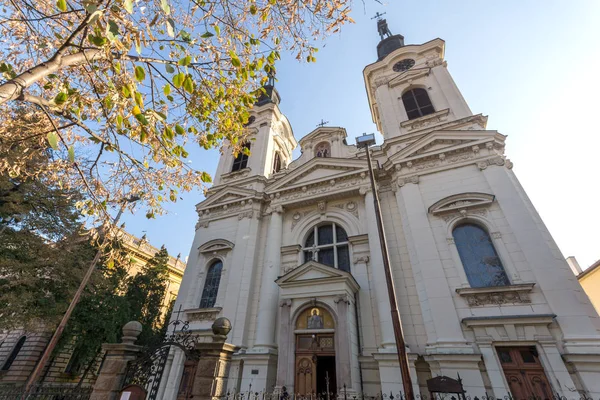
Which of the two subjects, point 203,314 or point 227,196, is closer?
point 203,314

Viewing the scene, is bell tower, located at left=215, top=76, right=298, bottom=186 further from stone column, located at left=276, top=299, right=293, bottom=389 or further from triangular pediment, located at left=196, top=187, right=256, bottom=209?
stone column, located at left=276, top=299, right=293, bottom=389

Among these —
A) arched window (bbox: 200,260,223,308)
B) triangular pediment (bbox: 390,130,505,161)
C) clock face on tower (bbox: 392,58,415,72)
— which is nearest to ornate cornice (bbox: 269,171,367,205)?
triangular pediment (bbox: 390,130,505,161)

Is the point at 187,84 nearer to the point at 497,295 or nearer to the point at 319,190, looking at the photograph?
the point at 497,295

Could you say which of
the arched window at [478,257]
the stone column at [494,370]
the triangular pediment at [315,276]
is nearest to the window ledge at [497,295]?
the arched window at [478,257]

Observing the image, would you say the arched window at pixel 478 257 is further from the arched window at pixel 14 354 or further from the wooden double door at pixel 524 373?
the arched window at pixel 14 354

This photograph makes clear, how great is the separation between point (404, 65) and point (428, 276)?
52.0 ft

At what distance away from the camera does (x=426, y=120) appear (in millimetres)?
16109

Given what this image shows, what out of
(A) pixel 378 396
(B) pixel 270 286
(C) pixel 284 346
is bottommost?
(A) pixel 378 396

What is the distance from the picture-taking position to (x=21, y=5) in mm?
4793

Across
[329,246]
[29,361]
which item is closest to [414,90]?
[329,246]

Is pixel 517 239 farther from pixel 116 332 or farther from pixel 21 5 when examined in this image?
pixel 116 332

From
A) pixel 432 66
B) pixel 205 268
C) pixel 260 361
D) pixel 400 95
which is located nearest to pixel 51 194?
pixel 205 268

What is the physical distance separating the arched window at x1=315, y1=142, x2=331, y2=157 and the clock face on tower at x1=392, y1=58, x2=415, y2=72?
7596 millimetres

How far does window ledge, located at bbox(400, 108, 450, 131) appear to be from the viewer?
15.8 m
